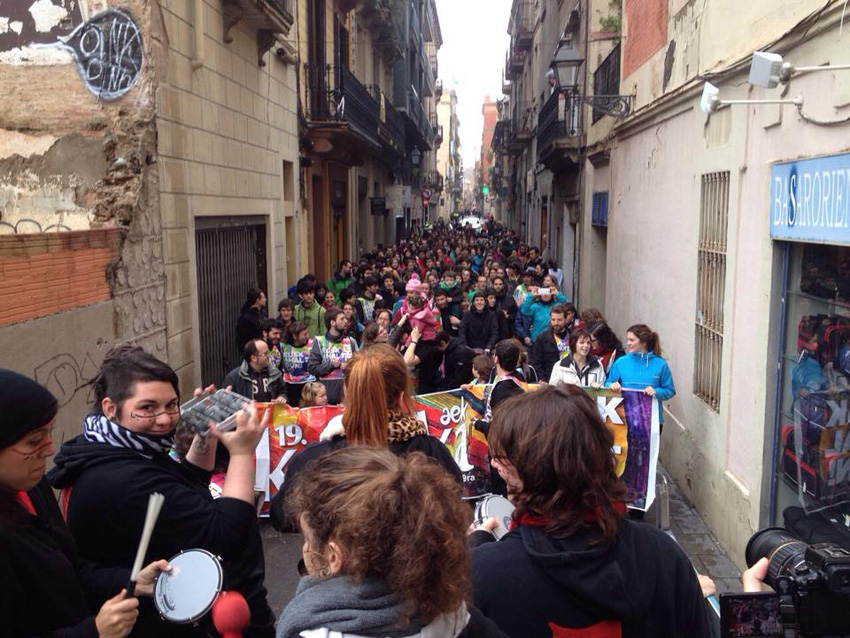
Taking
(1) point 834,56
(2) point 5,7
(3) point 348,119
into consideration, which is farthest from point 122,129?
(3) point 348,119

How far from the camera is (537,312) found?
1042cm

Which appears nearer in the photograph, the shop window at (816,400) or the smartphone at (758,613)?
the smartphone at (758,613)

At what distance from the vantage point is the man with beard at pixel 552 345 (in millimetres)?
7926

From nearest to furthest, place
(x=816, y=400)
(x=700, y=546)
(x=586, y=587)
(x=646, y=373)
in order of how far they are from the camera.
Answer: (x=586, y=587)
(x=816, y=400)
(x=700, y=546)
(x=646, y=373)

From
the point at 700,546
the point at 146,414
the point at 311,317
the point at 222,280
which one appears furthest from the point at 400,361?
the point at 222,280

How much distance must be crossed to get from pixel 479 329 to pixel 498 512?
764cm

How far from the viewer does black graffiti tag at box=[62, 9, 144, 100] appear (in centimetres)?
711

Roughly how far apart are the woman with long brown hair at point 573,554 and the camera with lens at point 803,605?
0.10m

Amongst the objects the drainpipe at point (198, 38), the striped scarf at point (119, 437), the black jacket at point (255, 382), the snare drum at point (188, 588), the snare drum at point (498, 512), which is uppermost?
the drainpipe at point (198, 38)

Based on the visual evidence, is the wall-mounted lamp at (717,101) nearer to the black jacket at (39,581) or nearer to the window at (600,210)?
the black jacket at (39,581)

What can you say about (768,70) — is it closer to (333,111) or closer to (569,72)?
(569,72)

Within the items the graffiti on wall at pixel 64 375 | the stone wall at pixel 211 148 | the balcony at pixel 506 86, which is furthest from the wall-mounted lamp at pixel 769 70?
the balcony at pixel 506 86

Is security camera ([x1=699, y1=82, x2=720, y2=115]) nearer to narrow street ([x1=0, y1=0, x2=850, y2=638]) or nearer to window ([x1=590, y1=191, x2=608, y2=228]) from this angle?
narrow street ([x1=0, y1=0, x2=850, y2=638])

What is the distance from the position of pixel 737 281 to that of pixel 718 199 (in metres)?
1.01
